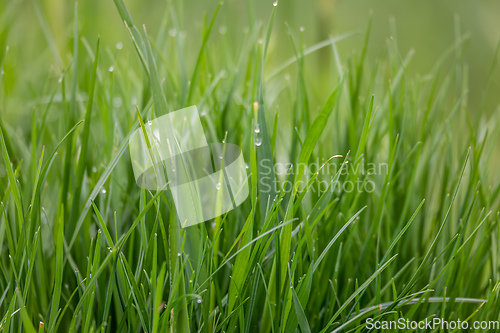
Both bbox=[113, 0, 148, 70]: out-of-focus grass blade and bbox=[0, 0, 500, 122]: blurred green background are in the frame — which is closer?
bbox=[113, 0, 148, 70]: out-of-focus grass blade

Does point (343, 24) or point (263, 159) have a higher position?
point (343, 24)

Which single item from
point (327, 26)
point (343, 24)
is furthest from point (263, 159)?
point (343, 24)

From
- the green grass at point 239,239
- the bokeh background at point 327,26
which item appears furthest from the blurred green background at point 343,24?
the green grass at point 239,239

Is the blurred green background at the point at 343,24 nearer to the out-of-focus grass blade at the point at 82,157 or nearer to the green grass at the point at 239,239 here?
the green grass at the point at 239,239

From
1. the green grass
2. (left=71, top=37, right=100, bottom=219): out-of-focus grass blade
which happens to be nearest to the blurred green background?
the green grass

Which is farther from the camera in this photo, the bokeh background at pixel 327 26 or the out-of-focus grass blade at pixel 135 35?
the bokeh background at pixel 327 26

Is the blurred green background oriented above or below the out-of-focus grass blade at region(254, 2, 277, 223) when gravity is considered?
above

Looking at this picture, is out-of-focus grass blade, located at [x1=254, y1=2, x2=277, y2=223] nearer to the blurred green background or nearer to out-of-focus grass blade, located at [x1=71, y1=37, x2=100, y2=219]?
out-of-focus grass blade, located at [x1=71, y1=37, x2=100, y2=219]

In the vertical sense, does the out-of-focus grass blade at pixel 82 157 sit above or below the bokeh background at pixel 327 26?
below

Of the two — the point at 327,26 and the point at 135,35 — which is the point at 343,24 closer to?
the point at 327,26

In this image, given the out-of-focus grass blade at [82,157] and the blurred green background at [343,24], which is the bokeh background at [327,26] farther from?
the out-of-focus grass blade at [82,157]

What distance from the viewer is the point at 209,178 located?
43cm

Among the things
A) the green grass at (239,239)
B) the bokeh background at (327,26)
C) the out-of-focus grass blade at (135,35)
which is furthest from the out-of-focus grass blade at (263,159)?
the bokeh background at (327,26)

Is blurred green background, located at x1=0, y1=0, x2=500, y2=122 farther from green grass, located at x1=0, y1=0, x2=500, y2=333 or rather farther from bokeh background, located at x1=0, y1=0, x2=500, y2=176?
green grass, located at x1=0, y1=0, x2=500, y2=333
